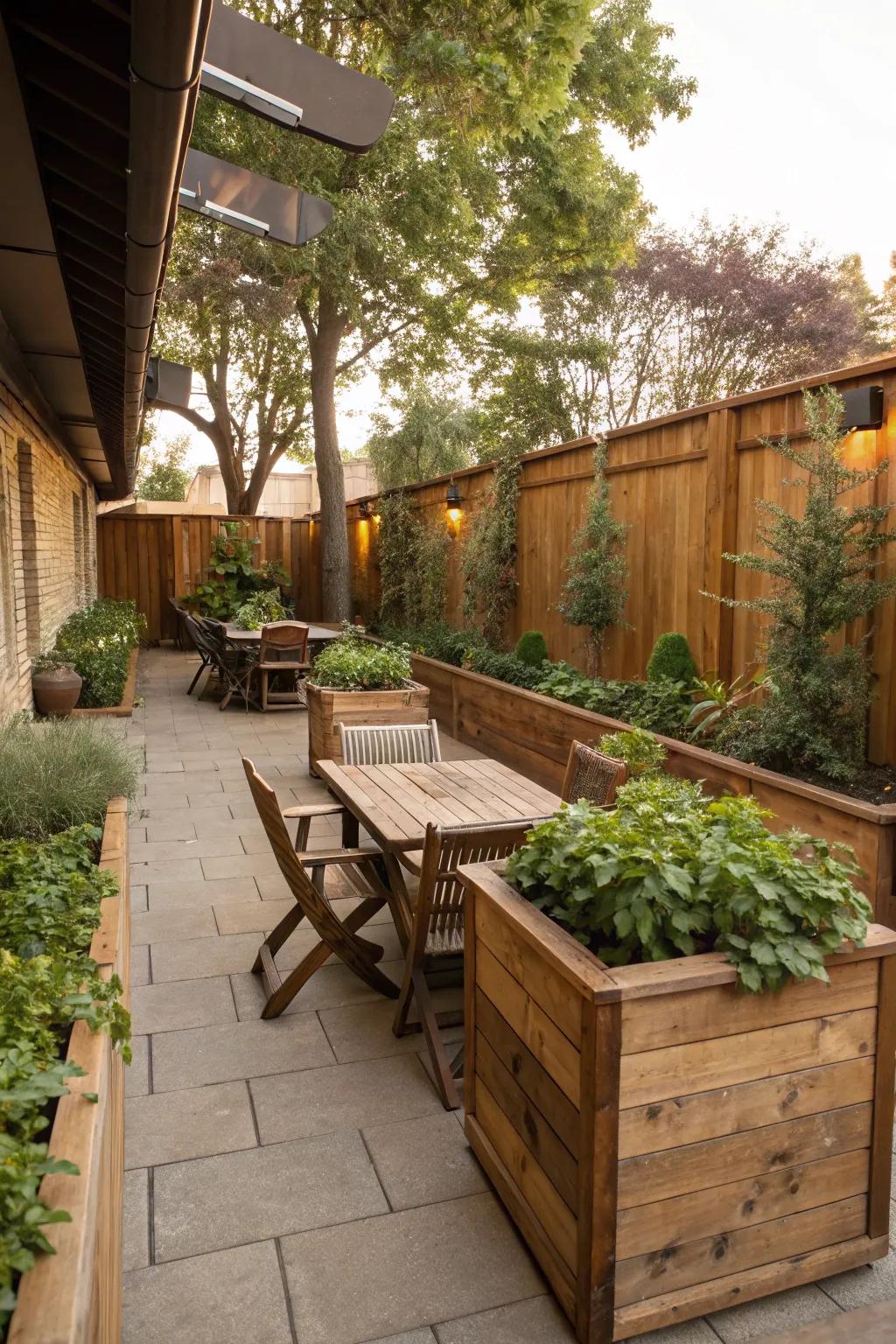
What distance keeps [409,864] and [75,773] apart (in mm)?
1646

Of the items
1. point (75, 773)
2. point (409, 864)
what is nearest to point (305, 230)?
point (75, 773)

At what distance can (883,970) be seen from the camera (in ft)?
6.14

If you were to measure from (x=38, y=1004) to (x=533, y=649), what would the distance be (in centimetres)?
611

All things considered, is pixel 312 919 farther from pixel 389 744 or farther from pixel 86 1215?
pixel 86 1215

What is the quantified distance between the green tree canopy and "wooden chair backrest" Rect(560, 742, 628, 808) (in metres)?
6.73

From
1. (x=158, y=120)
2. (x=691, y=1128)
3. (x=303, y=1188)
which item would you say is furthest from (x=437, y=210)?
(x=691, y=1128)

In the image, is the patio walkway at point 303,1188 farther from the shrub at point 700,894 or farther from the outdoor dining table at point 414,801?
the shrub at point 700,894

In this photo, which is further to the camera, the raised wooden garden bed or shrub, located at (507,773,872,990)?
the raised wooden garden bed

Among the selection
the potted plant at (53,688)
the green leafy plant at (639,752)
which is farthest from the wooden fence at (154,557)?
the green leafy plant at (639,752)

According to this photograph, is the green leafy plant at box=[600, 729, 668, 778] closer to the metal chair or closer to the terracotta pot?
the terracotta pot

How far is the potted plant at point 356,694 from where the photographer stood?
612 cm

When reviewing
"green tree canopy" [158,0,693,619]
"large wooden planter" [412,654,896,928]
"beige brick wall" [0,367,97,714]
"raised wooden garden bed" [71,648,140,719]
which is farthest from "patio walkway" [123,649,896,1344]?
"green tree canopy" [158,0,693,619]

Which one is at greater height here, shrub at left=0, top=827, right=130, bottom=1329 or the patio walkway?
shrub at left=0, top=827, right=130, bottom=1329

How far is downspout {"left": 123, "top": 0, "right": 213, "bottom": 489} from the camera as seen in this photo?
59.8 inches
